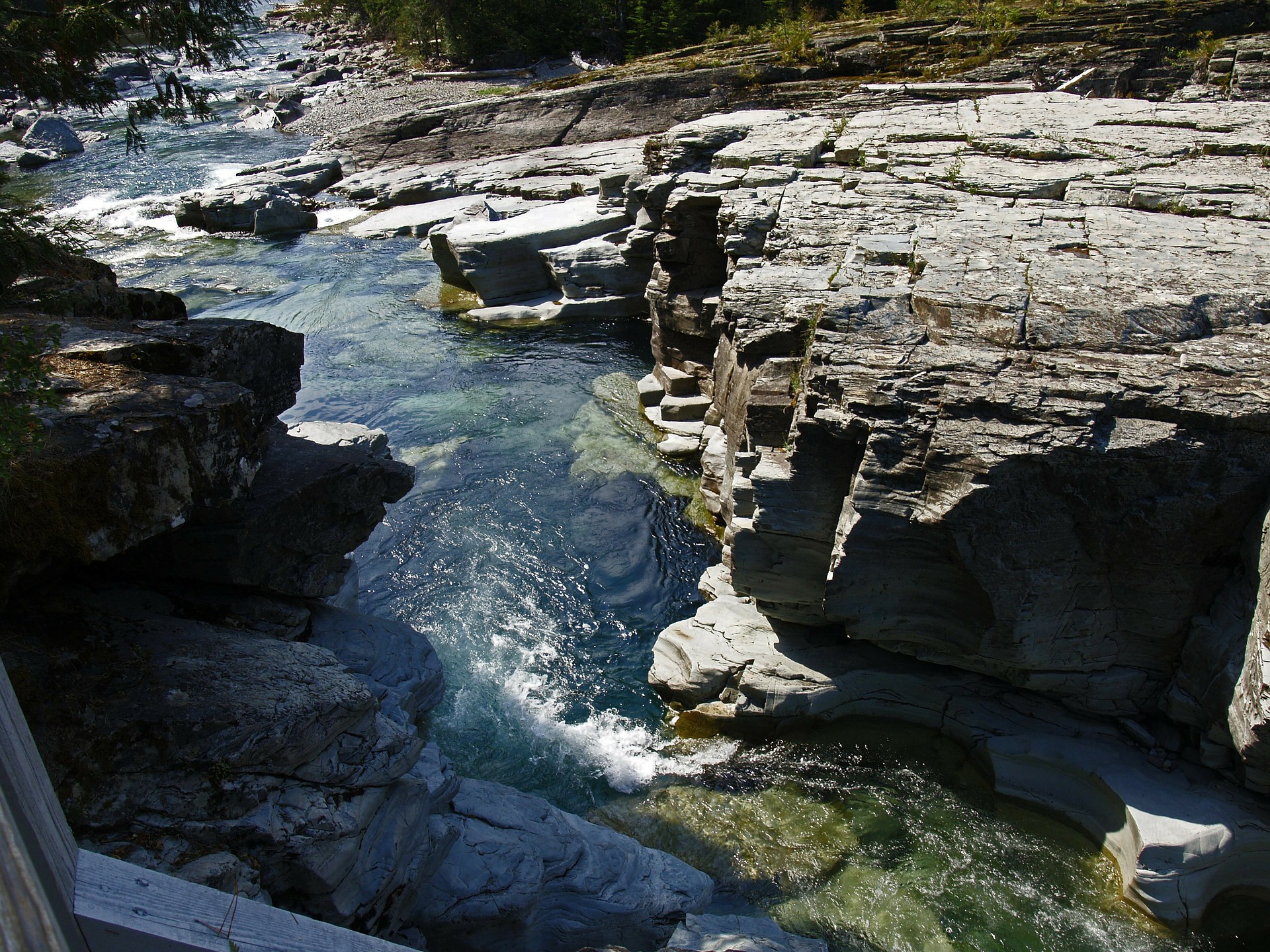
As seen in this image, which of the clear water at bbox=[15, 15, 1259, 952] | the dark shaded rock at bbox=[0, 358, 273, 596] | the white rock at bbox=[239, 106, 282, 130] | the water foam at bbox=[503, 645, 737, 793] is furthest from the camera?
the white rock at bbox=[239, 106, 282, 130]

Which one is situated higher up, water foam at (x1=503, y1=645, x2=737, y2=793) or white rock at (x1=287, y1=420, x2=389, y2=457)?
white rock at (x1=287, y1=420, x2=389, y2=457)

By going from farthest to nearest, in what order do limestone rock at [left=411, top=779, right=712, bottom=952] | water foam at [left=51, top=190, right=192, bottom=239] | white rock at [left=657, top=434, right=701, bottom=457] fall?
water foam at [left=51, top=190, right=192, bottom=239] → white rock at [left=657, top=434, right=701, bottom=457] → limestone rock at [left=411, top=779, right=712, bottom=952]

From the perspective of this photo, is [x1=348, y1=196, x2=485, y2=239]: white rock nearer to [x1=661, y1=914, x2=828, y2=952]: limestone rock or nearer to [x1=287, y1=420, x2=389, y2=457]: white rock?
[x1=287, y1=420, x2=389, y2=457]: white rock

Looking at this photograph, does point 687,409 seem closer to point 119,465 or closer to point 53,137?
point 119,465

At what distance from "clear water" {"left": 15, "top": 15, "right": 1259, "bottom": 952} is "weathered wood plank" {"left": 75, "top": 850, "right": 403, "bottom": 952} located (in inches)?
195

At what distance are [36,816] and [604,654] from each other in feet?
25.5

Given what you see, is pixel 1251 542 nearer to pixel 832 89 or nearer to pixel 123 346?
pixel 123 346

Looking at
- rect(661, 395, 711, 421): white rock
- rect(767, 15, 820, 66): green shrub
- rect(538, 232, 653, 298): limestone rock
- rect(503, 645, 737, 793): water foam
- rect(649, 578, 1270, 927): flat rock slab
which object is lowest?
rect(503, 645, 737, 793): water foam

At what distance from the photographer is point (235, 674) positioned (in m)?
4.73

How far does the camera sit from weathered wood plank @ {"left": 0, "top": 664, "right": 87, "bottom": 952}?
5.33 ft

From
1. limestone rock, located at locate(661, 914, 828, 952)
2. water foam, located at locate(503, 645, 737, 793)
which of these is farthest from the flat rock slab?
limestone rock, located at locate(661, 914, 828, 952)

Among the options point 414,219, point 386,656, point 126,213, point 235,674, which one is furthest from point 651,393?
point 126,213

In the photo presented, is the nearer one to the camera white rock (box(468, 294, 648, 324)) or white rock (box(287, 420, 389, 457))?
white rock (box(287, 420, 389, 457))

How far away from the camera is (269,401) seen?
655 centimetres
